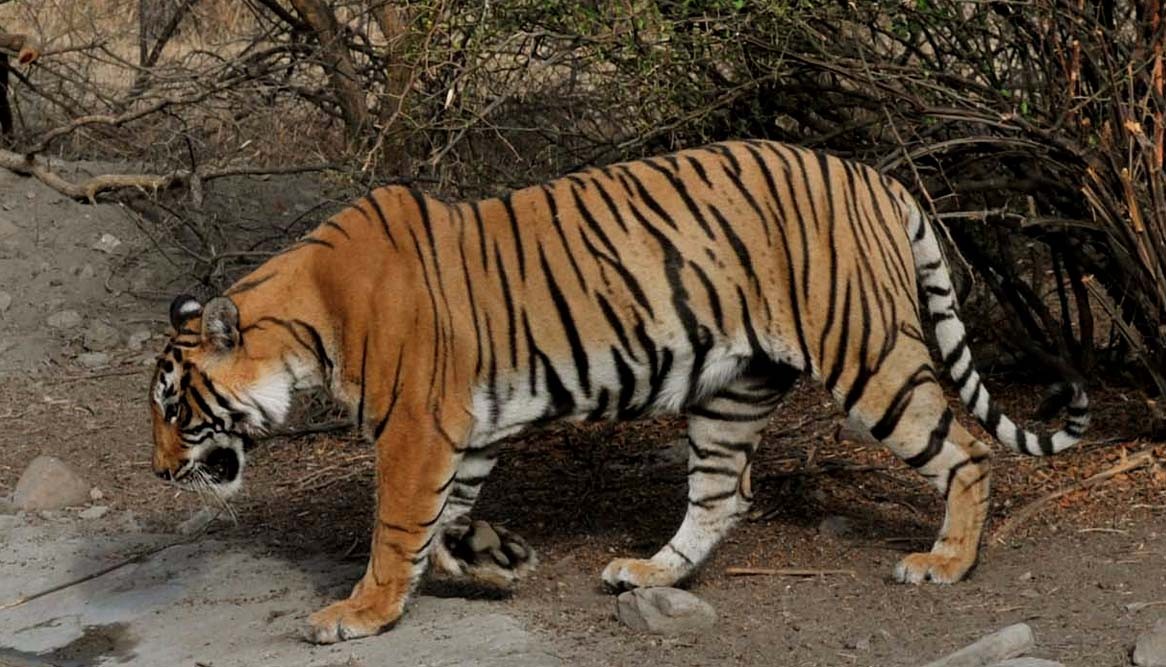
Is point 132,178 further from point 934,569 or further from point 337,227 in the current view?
point 934,569

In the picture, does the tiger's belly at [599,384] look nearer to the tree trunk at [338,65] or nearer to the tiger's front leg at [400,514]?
the tiger's front leg at [400,514]

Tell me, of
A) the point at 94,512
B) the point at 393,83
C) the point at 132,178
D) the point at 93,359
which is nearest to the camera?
the point at 94,512

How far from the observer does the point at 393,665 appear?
5117 mm

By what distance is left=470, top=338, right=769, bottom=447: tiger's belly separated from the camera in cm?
552

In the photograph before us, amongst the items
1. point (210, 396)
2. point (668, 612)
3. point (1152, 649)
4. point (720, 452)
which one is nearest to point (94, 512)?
point (210, 396)

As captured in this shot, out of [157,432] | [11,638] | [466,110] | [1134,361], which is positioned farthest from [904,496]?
[11,638]

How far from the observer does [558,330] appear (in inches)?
219

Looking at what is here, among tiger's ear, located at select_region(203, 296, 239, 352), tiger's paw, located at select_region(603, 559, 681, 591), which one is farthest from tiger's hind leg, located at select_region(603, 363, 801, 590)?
tiger's ear, located at select_region(203, 296, 239, 352)

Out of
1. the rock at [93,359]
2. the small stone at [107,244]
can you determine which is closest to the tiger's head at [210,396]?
the rock at [93,359]

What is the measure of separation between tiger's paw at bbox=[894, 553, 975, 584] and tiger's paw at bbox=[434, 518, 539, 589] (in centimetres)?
131

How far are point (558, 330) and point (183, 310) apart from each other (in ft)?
3.98

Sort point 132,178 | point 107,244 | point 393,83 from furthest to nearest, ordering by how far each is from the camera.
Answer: point 107,244, point 132,178, point 393,83

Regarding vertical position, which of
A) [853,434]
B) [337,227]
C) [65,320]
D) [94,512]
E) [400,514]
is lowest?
[853,434]

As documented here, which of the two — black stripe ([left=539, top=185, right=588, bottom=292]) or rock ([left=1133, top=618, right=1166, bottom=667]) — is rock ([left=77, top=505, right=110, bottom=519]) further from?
rock ([left=1133, top=618, right=1166, bottom=667])
